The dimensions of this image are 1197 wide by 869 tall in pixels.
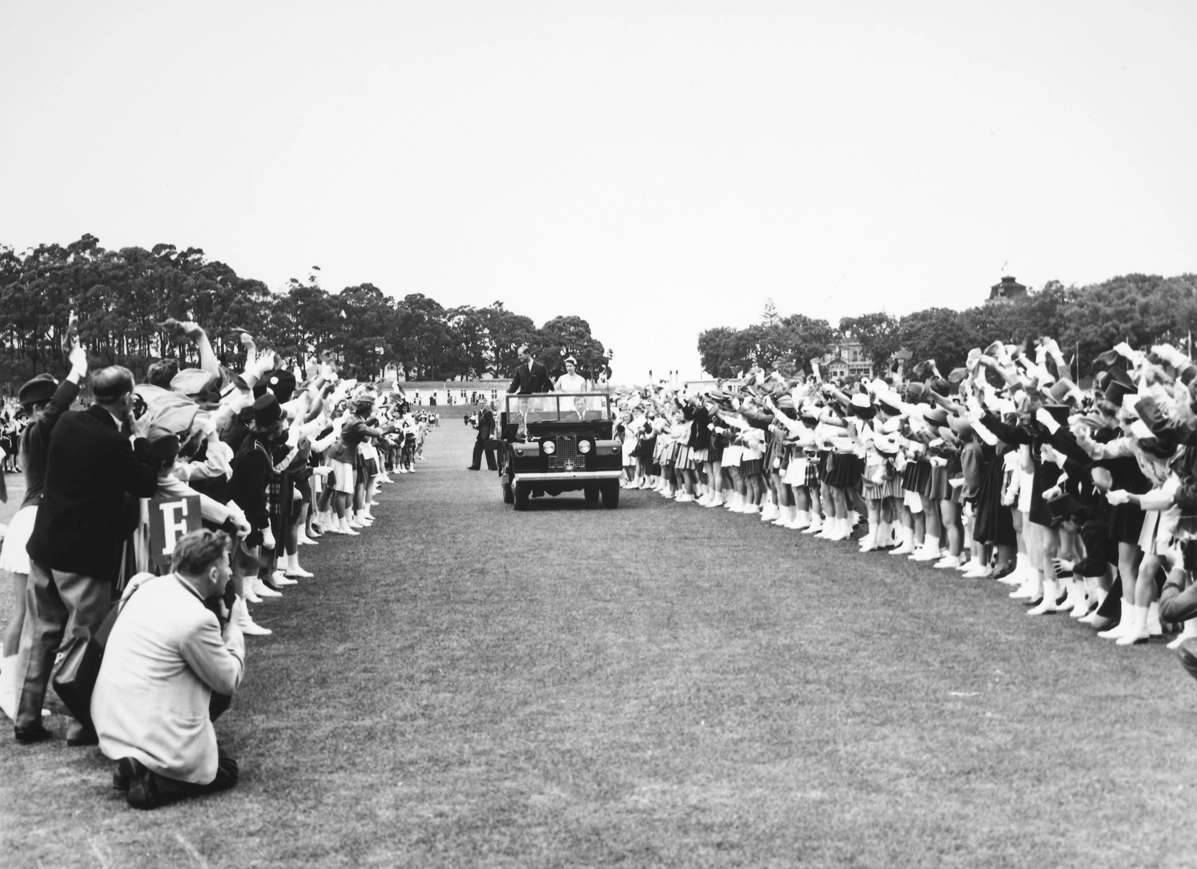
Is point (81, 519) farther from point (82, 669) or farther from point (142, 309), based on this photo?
point (142, 309)

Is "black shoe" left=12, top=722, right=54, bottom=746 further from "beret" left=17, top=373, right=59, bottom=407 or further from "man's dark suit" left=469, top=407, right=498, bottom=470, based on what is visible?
"man's dark suit" left=469, top=407, right=498, bottom=470

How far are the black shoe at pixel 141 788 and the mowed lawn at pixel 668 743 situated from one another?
15 centimetres

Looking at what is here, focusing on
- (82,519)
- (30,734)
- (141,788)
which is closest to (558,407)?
(30,734)

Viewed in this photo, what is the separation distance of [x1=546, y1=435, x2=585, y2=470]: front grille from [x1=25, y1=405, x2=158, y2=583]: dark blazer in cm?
1806

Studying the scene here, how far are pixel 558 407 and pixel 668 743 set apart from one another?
63.4 ft

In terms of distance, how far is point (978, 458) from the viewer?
47.9ft

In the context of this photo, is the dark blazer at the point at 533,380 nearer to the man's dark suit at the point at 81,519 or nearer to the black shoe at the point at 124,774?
the man's dark suit at the point at 81,519

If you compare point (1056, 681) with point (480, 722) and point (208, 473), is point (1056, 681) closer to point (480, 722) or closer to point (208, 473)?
point (480, 722)

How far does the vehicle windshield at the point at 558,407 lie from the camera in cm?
2691

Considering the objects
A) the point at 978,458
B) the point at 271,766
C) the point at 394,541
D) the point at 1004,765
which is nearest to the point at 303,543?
the point at 394,541

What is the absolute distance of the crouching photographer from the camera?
270 inches

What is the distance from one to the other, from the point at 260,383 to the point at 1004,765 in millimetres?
8180

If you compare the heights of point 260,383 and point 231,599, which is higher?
point 260,383

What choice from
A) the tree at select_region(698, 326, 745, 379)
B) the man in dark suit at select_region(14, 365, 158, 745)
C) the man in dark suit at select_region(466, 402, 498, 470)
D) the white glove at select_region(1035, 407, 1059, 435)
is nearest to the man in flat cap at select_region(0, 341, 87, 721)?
the man in dark suit at select_region(14, 365, 158, 745)
